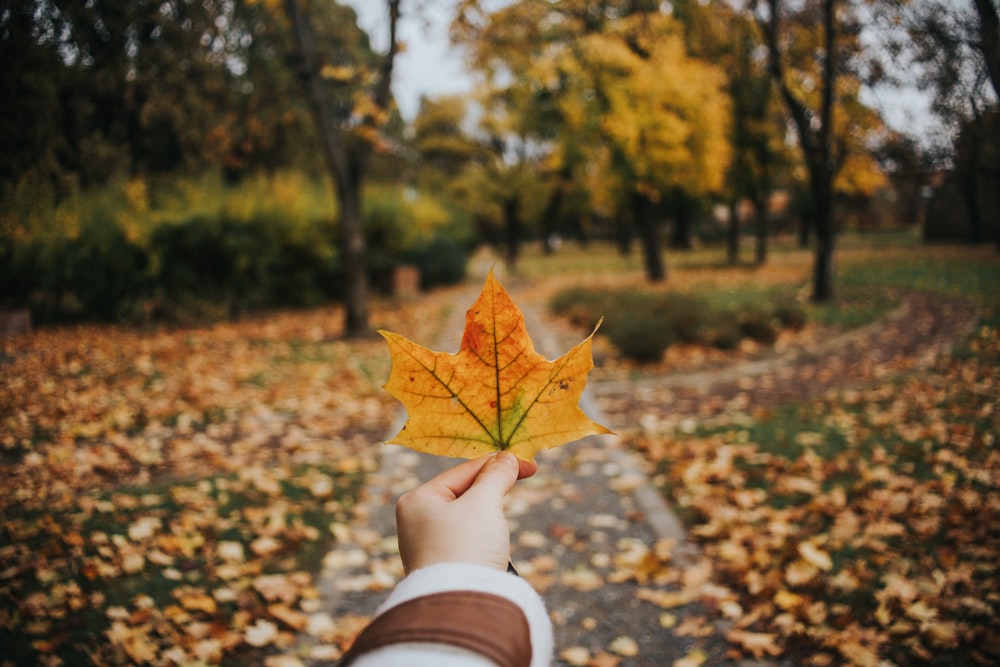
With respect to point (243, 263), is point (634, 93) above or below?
above

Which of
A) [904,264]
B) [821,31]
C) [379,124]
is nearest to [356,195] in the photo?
[379,124]

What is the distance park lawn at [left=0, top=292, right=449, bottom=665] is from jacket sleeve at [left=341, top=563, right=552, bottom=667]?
2.14m

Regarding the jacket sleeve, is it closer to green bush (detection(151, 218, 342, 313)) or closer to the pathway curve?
the pathway curve

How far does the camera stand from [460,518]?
→ 954mm

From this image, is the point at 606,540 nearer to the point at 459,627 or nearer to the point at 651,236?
the point at 459,627

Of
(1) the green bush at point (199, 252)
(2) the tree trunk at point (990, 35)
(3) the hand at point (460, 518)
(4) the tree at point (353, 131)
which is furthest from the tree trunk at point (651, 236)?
(3) the hand at point (460, 518)

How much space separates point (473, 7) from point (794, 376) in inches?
276

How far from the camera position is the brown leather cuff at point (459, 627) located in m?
0.69

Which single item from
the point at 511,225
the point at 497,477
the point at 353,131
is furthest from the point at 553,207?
the point at 497,477

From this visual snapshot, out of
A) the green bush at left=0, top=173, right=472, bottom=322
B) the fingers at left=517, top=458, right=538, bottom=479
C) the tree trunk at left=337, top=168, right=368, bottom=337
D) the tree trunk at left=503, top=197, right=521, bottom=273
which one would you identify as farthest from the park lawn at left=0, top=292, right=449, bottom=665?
the tree trunk at left=503, top=197, right=521, bottom=273

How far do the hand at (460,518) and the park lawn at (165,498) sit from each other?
6.53 ft

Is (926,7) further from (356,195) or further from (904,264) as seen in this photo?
(904,264)

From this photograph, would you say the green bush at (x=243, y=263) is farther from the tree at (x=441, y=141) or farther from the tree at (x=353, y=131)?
the tree at (x=441, y=141)

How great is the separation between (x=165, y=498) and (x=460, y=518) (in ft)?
11.3
